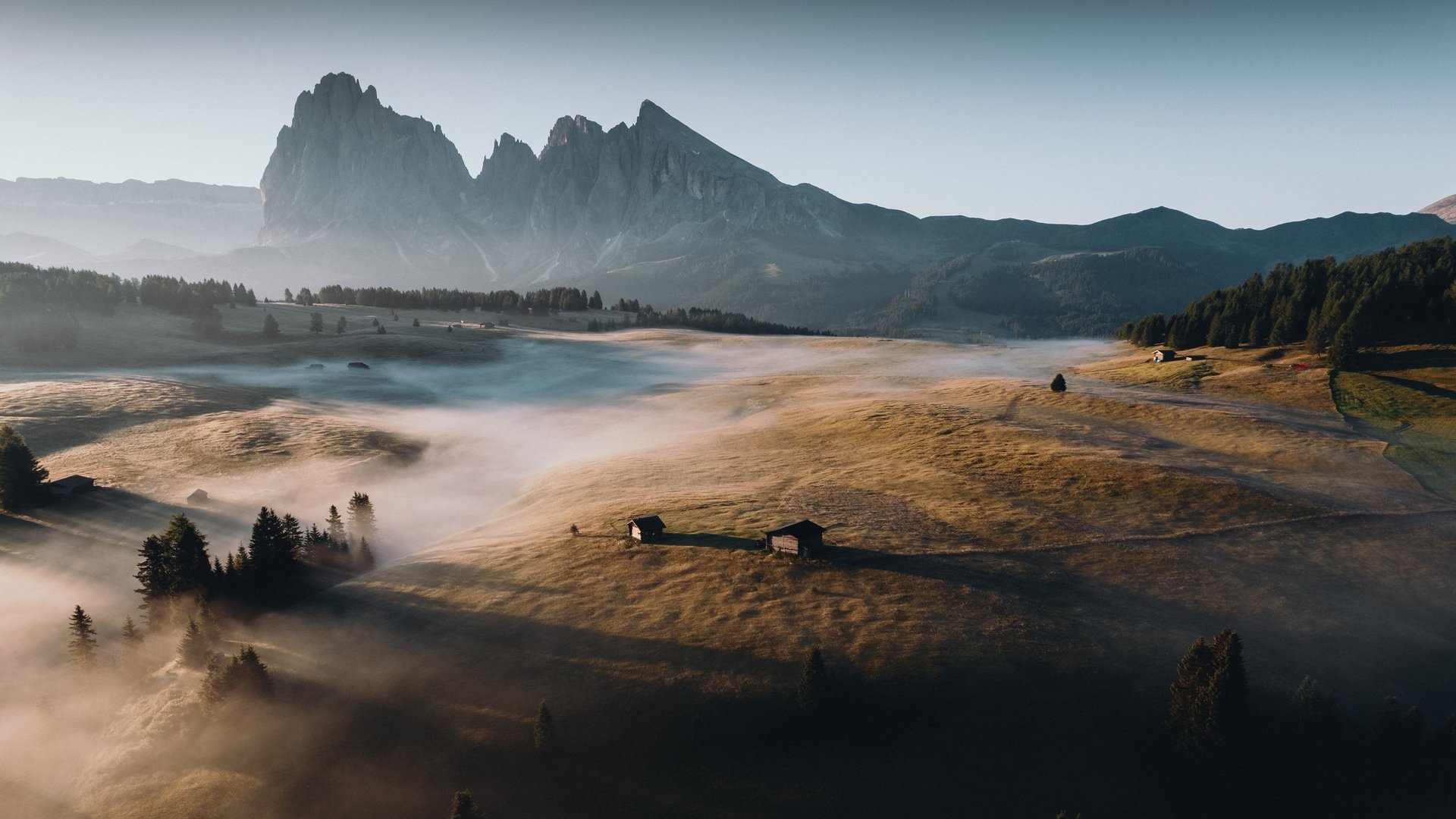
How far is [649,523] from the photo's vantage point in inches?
2159

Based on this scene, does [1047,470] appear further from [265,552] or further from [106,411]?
[106,411]

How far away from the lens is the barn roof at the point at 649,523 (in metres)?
54.3

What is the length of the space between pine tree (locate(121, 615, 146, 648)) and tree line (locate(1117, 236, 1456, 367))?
14231 centimetres

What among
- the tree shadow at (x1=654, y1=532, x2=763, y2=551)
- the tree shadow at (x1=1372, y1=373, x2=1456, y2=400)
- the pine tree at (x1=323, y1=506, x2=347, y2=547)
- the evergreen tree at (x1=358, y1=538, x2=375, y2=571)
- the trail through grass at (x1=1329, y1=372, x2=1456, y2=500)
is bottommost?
the evergreen tree at (x1=358, y1=538, x2=375, y2=571)

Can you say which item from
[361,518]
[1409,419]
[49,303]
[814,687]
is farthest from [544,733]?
[49,303]

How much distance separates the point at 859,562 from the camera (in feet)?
160

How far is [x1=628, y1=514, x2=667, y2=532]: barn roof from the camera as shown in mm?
54344

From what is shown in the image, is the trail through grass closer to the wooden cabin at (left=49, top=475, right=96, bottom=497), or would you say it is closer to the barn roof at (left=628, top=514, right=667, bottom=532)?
the barn roof at (left=628, top=514, right=667, bottom=532)

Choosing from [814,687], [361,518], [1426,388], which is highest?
[1426,388]

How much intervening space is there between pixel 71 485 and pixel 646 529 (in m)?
60.4

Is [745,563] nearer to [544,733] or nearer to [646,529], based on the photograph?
[646,529]

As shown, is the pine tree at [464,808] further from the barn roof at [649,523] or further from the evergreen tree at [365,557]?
the evergreen tree at [365,557]

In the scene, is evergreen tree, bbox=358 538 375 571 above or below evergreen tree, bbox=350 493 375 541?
below

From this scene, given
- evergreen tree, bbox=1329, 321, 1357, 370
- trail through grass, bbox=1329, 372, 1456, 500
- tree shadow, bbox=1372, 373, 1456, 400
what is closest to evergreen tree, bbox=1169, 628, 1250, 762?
trail through grass, bbox=1329, 372, 1456, 500
